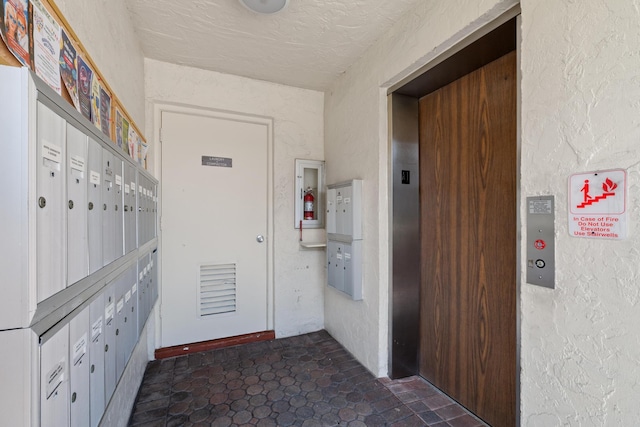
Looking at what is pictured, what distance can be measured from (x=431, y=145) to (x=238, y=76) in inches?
75.5

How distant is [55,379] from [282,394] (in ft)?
5.20

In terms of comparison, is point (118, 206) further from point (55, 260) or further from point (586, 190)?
point (586, 190)

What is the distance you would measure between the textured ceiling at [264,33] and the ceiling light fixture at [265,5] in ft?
0.22

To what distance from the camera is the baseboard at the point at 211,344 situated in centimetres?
247

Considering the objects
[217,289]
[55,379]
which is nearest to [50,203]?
[55,379]

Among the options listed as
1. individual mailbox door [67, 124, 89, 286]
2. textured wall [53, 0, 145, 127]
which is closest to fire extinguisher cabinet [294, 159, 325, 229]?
textured wall [53, 0, 145, 127]

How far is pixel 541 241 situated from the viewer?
112cm

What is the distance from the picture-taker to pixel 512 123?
60.5 inches

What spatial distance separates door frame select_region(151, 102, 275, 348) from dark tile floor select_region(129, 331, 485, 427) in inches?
16.2

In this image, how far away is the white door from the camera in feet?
8.30

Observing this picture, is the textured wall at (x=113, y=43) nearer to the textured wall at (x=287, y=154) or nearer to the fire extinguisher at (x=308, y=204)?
the textured wall at (x=287, y=154)

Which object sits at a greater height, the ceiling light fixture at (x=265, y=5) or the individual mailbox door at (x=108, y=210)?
the ceiling light fixture at (x=265, y=5)

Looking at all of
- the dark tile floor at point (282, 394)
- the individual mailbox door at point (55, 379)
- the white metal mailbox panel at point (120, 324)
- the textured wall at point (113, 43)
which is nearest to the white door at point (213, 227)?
the dark tile floor at point (282, 394)

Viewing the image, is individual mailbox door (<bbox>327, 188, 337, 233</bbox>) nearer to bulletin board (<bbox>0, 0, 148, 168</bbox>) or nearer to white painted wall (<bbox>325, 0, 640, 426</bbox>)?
white painted wall (<bbox>325, 0, 640, 426</bbox>)
